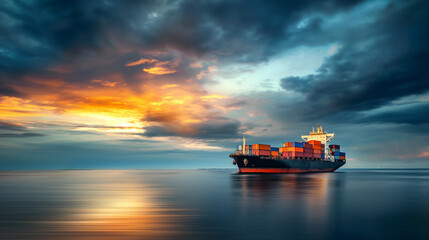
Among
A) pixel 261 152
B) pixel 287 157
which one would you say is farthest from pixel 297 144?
pixel 261 152

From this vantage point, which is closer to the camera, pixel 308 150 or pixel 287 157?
pixel 287 157

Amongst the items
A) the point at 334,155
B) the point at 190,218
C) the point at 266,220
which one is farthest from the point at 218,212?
the point at 334,155

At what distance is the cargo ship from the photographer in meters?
83.4

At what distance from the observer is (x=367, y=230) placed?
15.8m

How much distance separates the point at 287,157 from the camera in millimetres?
92875

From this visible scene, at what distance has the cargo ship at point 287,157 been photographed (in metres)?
83.4

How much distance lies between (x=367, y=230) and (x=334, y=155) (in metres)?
112

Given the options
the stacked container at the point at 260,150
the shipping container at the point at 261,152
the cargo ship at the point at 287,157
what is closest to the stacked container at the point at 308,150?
the cargo ship at the point at 287,157

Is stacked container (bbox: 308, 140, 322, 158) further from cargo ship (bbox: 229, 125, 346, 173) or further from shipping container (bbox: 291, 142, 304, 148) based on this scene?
shipping container (bbox: 291, 142, 304, 148)

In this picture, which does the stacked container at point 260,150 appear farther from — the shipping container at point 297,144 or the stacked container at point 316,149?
the stacked container at point 316,149

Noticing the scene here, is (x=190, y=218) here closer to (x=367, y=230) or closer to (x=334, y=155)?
(x=367, y=230)

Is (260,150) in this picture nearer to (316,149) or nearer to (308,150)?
(308,150)

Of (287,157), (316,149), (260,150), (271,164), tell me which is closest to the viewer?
(260,150)

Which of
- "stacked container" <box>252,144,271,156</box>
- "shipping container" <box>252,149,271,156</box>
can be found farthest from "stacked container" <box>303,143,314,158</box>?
"shipping container" <box>252,149,271,156</box>
